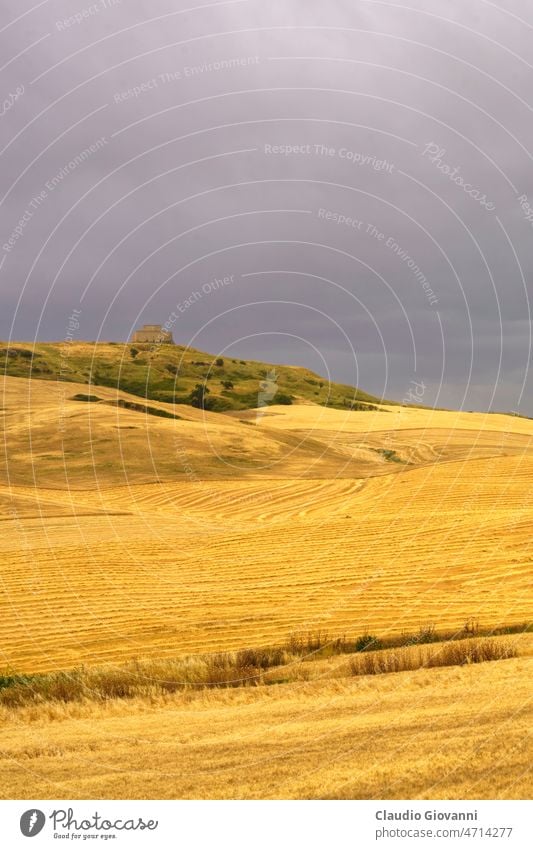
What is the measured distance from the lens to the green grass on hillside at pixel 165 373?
8644 cm

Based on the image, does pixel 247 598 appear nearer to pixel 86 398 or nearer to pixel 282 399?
pixel 86 398

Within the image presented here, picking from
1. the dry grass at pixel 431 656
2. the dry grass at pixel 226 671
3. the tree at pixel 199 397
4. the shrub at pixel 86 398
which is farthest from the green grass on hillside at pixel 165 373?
the dry grass at pixel 431 656

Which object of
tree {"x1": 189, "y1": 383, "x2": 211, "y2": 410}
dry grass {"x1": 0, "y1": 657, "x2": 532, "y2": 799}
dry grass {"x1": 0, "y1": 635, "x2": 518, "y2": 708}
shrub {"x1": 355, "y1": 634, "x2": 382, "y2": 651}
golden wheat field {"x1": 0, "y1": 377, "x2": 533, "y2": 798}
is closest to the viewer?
dry grass {"x1": 0, "y1": 657, "x2": 532, "y2": 799}

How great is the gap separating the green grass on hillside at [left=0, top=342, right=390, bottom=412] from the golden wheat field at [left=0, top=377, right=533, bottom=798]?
3079 cm

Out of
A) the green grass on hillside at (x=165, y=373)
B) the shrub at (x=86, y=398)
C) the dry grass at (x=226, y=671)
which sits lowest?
the dry grass at (x=226, y=671)

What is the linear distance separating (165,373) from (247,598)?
76588 millimetres

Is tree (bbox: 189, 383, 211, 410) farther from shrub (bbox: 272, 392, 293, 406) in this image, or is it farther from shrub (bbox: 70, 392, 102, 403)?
shrub (bbox: 70, 392, 102, 403)

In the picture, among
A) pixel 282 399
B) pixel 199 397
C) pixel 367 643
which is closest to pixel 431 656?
pixel 367 643

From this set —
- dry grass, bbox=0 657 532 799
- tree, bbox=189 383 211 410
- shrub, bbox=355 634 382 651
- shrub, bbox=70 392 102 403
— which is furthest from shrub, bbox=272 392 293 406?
dry grass, bbox=0 657 532 799

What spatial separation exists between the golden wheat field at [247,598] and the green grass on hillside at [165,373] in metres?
30.8

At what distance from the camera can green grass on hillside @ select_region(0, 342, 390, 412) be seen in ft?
284

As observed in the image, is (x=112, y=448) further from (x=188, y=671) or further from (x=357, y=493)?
(x=188, y=671)

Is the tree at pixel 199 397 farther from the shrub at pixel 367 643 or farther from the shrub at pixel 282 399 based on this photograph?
the shrub at pixel 367 643
